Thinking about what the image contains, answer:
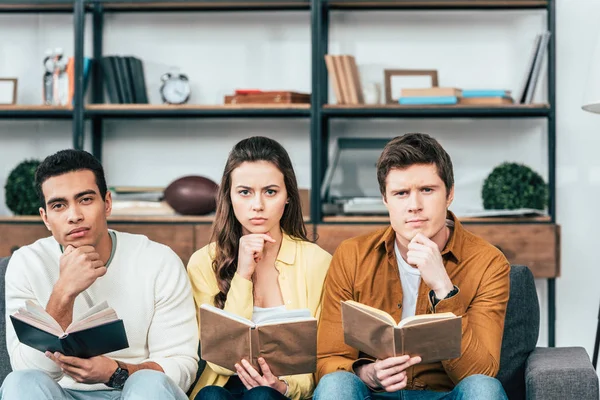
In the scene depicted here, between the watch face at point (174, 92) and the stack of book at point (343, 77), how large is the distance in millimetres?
688

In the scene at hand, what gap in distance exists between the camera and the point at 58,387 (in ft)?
6.81

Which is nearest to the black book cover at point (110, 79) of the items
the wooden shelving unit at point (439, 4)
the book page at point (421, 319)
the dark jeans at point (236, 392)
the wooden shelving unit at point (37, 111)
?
the wooden shelving unit at point (37, 111)

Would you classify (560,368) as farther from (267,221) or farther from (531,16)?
(531,16)

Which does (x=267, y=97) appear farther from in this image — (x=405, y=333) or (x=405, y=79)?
(x=405, y=333)

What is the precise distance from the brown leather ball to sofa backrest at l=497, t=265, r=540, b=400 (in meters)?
1.68

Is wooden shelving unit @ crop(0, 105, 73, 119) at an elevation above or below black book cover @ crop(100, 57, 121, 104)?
below

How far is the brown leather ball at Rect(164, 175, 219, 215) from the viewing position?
12.5 feet

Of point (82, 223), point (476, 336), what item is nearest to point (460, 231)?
point (476, 336)

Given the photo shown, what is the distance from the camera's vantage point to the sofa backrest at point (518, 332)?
93.4 inches

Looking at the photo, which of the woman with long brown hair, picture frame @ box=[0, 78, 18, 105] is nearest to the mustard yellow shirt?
the woman with long brown hair

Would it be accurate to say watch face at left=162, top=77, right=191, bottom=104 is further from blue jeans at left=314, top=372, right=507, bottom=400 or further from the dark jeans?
blue jeans at left=314, top=372, right=507, bottom=400

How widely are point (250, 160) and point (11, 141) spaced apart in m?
2.24

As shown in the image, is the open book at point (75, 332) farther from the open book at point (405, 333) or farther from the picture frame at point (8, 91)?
the picture frame at point (8, 91)

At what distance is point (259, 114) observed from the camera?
3.84 metres
